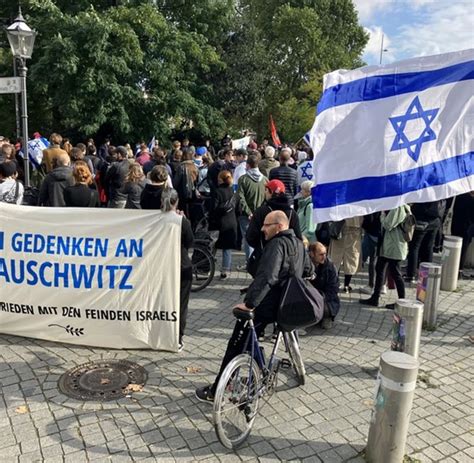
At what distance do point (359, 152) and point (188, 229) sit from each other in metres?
2.06

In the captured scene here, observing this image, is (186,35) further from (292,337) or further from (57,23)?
(292,337)

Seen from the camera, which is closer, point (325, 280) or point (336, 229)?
point (325, 280)

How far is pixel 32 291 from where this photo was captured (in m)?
5.69

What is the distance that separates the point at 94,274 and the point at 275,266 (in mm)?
2425

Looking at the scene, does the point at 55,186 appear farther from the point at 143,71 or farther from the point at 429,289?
the point at 143,71

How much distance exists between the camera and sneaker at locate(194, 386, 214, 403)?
4465mm

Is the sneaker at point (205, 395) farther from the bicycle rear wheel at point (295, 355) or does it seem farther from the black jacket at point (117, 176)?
the black jacket at point (117, 176)

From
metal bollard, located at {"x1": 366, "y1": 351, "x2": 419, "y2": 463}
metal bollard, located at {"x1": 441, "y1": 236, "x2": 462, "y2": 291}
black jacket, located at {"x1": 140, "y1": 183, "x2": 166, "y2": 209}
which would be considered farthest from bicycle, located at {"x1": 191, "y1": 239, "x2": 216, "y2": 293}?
metal bollard, located at {"x1": 366, "y1": 351, "x2": 419, "y2": 463}

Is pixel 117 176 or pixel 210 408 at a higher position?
pixel 117 176

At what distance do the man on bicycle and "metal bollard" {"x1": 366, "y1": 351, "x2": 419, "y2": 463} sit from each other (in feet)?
3.43

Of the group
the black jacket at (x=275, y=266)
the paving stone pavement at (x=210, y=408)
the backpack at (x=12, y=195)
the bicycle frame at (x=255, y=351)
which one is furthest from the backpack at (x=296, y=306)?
the backpack at (x=12, y=195)

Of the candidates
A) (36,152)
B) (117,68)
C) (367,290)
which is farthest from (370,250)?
(117,68)

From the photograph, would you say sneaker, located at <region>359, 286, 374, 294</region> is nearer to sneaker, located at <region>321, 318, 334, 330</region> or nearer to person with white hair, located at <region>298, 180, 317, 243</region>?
person with white hair, located at <region>298, 180, 317, 243</region>

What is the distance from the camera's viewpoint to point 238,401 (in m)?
3.93
